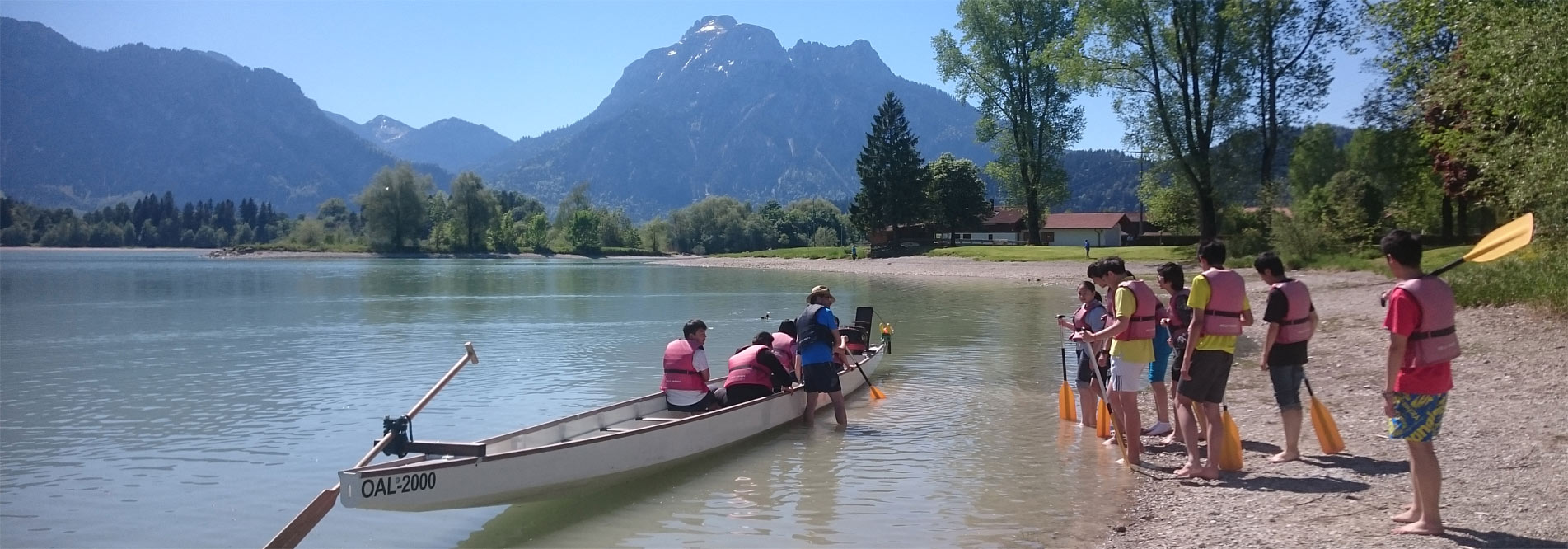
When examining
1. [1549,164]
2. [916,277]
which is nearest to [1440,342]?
[1549,164]

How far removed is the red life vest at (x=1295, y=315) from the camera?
8164 mm

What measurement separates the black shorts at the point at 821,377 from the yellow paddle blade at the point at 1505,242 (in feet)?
24.0

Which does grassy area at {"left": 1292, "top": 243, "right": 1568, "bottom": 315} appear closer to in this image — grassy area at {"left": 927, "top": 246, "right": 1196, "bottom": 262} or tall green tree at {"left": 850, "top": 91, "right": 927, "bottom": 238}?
grassy area at {"left": 927, "top": 246, "right": 1196, "bottom": 262}

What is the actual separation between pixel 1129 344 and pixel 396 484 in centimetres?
653

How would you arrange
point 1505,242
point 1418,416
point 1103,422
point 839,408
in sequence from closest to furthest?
point 1418,416, point 1505,242, point 1103,422, point 839,408

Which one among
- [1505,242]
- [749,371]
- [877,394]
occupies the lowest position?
[877,394]

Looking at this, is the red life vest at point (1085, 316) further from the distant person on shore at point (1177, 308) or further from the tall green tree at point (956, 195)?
the tall green tree at point (956, 195)

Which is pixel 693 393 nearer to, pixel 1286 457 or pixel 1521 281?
pixel 1286 457

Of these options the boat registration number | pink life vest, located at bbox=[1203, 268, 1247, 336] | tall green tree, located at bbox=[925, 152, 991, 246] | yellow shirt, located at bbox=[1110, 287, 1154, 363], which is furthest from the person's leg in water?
tall green tree, located at bbox=[925, 152, 991, 246]

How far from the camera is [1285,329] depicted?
330 inches

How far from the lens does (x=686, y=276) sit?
225 feet

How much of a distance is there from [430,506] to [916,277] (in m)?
49.4

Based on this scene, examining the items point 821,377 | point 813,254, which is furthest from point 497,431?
point 813,254

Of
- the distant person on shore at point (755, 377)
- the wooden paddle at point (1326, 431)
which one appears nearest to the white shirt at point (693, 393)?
the distant person on shore at point (755, 377)
